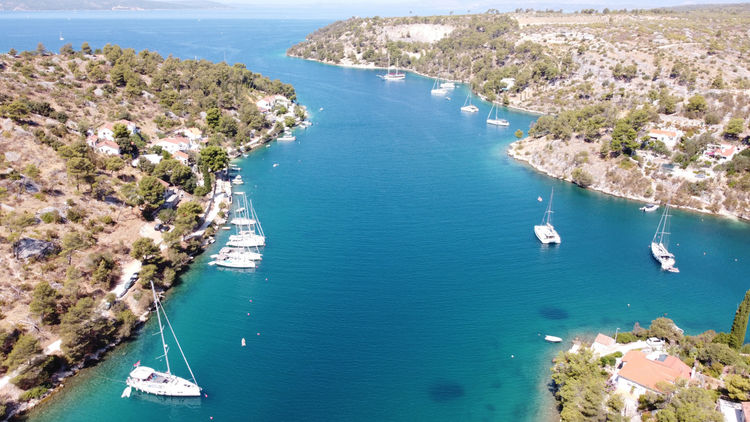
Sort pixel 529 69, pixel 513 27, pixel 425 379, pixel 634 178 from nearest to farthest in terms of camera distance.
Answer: pixel 425 379
pixel 634 178
pixel 529 69
pixel 513 27

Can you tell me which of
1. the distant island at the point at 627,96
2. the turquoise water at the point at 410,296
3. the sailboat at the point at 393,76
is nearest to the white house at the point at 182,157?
the turquoise water at the point at 410,296

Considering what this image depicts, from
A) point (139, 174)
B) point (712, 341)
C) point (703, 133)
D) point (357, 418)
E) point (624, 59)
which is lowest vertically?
point (357, 418)

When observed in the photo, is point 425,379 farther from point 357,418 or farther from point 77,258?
point 77,258

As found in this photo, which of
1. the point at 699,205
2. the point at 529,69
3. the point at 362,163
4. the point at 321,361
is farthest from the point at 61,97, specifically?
the point at 529,69

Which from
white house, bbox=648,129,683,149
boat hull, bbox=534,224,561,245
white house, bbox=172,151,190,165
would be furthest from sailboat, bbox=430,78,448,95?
boat hull, bbox=534,224,561,245

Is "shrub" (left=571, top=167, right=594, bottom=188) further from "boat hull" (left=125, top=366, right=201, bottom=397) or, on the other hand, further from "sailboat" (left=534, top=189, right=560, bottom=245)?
"boat hull" (left=125, top=366, right=201, bottom=397)

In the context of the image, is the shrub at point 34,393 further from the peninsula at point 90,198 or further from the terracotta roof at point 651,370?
the terracotta roof at point 651,370

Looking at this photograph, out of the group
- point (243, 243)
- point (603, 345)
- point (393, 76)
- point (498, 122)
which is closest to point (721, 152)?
point (498, 122)
